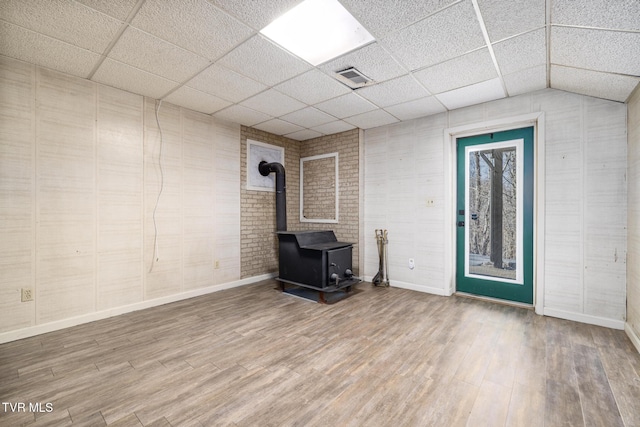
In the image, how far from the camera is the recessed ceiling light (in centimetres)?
215

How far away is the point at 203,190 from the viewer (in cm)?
433

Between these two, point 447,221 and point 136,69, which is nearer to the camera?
point 136,69

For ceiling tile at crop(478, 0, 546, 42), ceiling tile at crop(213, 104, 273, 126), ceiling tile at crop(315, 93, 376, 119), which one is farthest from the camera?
ceiling tile at crop(213, 104, 273, 126)

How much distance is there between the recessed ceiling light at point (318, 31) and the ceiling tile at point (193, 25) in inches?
11.6

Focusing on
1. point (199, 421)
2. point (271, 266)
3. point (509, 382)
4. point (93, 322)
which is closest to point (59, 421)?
point (199, 421)

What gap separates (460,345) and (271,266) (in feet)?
11.6

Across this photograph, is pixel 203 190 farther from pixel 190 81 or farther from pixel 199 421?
pixel 199 421

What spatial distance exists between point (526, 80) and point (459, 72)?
2.76 feet

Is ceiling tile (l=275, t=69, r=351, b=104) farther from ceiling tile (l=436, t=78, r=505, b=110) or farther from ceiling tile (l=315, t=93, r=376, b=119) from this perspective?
ceiling tile (l=436, t=78, r=505, b=110)

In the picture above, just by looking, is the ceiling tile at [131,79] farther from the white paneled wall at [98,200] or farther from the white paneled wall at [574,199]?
the white paneled wall at [574,199]

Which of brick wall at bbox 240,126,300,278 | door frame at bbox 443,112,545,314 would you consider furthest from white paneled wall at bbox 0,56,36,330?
door frame at bbox 443,112,545,314

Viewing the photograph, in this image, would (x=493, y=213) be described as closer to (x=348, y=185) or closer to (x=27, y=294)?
(x=348, y=185)

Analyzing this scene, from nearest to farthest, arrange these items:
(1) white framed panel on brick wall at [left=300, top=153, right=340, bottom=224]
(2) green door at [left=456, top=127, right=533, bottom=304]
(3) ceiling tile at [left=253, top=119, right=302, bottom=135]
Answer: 1. (2) green door at [left=456, top=127, right=533, bottom=304]
2. (3) ceiling tile at [left=253, top=119, right=302, bottom=135]
3. (1) white framed panel on brick wall at [left=300, top=153, right=340, bottom=224]

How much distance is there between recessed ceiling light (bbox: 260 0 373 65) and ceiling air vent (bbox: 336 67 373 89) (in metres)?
0.32
